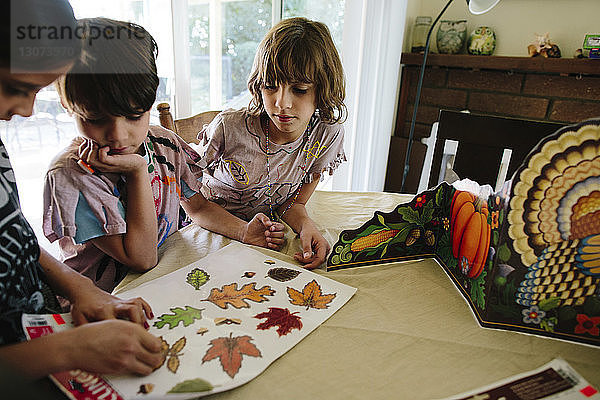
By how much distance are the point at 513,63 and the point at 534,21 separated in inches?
9.5

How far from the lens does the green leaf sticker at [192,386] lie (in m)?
0.44

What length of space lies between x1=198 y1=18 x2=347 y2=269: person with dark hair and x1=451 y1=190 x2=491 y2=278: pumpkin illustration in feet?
0.82

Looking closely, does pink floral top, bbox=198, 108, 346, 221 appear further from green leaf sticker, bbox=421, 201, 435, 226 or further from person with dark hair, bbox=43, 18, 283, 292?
green leaf sticker, bbox=421, 201, 435, 226

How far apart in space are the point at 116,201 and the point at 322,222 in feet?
1.58

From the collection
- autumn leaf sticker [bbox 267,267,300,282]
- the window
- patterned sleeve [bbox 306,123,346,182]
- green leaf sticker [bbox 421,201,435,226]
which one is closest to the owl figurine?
the window

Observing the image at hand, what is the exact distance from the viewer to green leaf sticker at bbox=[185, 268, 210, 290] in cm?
67

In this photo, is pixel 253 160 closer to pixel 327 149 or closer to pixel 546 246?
pixel 327 149

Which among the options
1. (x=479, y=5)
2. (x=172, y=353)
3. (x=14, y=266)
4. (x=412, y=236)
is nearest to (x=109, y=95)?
(x=14, y=266)

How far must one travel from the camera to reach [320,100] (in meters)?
0.96

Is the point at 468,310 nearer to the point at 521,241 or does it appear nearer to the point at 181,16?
the point at 521,241

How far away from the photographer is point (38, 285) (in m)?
0.59

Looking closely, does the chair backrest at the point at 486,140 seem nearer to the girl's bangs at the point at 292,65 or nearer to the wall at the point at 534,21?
the girl's bangs at the point at 292,65

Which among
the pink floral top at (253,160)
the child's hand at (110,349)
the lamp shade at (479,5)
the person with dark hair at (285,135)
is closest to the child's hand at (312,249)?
the person with dark hair at (285,135)

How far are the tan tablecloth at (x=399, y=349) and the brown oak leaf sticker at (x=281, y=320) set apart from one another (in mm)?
31
